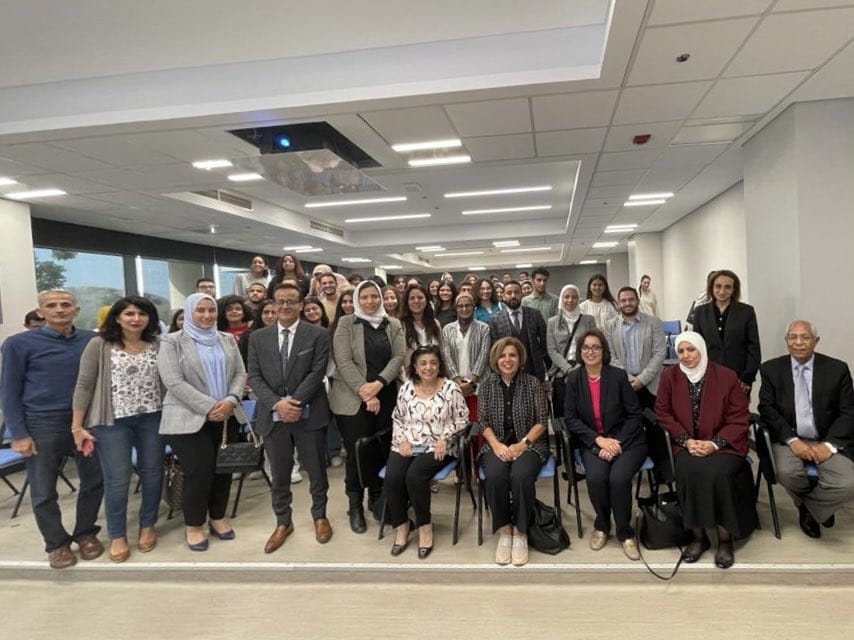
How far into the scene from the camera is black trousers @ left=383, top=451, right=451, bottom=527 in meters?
2.91

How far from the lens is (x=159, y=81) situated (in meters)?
3.89

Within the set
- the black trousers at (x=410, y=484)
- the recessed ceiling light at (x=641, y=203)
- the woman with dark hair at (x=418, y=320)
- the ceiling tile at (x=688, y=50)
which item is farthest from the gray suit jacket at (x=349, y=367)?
the recessed ceiling light at (x=641, y=203)

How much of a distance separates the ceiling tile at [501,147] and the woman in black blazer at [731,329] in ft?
6.70

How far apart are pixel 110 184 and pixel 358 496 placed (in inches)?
191

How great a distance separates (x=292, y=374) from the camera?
309 cm

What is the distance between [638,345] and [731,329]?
678mm

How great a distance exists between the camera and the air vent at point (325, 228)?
1063 cm

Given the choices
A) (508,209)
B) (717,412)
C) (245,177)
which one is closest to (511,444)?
(717,412)

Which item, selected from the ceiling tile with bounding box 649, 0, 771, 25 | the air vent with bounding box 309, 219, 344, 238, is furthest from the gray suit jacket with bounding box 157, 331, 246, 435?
the air vent with bounding box 309, 219, 344, 238

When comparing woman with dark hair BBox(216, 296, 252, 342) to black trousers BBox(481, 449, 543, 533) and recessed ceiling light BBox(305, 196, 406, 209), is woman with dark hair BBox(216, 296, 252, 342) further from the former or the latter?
recessed ceiling light BBox(305, 196, 406, 209)

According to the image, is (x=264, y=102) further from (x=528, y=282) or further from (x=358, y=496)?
(x=528, y=282)

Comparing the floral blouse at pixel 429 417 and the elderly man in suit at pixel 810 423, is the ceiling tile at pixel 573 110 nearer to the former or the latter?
the elderly man in suit at pixel 810 423

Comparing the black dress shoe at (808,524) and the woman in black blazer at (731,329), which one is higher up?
the woman in black blazer at (731,329)

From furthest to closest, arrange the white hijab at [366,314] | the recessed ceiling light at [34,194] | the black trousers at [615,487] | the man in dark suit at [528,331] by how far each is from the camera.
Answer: the recessed ceiling light at [34,194] < the man in dark suit at [528,331] < the white hijab at [366,314] < the black trousers at [615,487]
